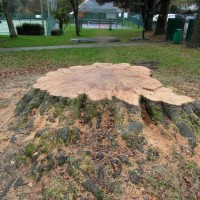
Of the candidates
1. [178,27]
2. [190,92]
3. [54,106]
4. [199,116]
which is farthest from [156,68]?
[178,27]

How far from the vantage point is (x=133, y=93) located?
344cm

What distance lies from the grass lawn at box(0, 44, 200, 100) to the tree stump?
331 centimetres

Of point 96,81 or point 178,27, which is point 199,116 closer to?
point 96,81

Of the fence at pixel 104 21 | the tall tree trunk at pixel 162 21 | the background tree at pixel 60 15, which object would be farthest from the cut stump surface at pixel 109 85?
the fence at pixel 104 21

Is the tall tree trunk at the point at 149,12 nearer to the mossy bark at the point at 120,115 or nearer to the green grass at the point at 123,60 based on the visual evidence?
the green grass at the point at 123,60

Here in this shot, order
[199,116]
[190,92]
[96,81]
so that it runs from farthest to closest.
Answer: [190,92], [96,81], [199,116]

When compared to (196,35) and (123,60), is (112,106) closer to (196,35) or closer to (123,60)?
(123,60)

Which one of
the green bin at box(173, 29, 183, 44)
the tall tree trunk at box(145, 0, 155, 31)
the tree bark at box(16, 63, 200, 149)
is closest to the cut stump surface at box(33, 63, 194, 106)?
the tree bark at box(16, 63, 200, 149)

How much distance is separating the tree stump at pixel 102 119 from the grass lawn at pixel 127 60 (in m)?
3.31

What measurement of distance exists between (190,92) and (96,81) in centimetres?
297

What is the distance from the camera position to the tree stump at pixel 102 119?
9.80ft

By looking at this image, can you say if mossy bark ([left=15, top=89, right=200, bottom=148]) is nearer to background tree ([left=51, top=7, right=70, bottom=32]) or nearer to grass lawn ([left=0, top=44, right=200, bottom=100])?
grass lawn ([left=0, top=44, right=200, bottom=100])

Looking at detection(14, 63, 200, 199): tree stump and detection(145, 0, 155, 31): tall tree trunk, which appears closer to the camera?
detection(14, 63, 200, 199): tree stump

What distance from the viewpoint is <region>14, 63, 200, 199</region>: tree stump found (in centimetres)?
299
